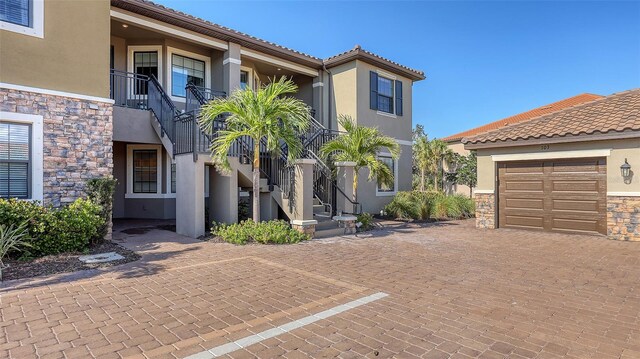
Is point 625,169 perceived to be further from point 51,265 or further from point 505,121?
point 505,121

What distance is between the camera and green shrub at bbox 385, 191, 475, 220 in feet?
49.4

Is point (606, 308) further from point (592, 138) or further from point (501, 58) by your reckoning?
point (501, 58)

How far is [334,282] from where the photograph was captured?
18.9 ft

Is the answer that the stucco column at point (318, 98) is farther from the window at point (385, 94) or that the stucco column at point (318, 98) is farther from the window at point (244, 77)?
the window at point (244, 77)

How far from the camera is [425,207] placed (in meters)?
15.0

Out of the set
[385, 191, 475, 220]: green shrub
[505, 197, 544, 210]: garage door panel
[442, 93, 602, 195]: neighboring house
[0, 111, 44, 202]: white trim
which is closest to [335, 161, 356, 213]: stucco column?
[385, 191, 475, 220]: green shrub

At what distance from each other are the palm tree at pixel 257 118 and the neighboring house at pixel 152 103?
0.77 metres

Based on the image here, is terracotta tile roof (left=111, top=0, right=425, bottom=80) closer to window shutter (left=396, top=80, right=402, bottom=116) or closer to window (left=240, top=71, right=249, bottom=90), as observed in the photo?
window shutter (left=396, top=80, right=402, bottom=116)

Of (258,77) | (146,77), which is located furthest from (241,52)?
(146,77)

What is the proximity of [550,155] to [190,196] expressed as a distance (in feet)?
36.0

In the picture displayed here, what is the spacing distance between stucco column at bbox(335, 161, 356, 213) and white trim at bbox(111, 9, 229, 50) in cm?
657

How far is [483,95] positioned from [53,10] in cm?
2416

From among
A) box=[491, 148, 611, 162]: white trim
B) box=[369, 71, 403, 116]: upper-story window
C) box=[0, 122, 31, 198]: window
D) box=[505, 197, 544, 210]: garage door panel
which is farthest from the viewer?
box=[369, 71, 403, 116]: upper-story window

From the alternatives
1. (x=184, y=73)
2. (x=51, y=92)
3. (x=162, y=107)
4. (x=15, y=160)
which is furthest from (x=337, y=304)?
(x=184, y=73)
